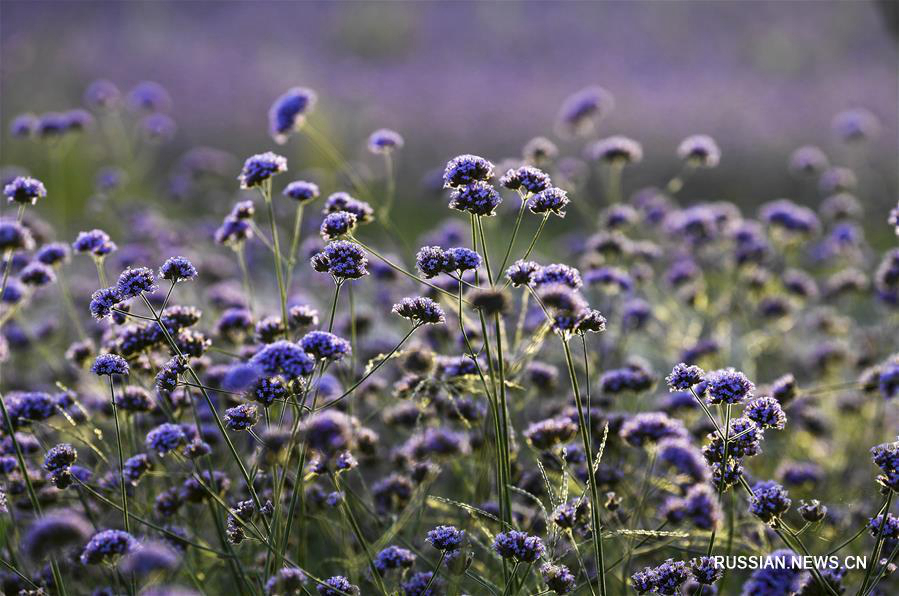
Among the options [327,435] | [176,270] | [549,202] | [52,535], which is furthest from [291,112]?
[52,535]

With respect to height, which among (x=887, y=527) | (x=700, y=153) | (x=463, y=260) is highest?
(x=700, y=153)

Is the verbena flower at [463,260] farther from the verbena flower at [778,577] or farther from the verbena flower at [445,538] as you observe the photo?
the verbena flower at [778,577]

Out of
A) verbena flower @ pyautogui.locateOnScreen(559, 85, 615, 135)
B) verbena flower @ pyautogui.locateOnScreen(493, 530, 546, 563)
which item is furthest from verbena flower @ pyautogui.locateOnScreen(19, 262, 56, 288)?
verbena flower @ pyautogui.locateOnScreen(559, 85, 615, 135)

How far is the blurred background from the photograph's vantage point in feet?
49.4

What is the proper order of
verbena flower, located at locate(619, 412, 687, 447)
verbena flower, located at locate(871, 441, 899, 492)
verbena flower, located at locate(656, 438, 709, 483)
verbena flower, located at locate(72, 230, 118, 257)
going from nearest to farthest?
verbena flower, located at locate(871, 441, 899, 492), verbena flower, located at locate(656, 438, 709, 483), verbena flower, located at locate(619, 412, 687, 447), verbena flower, located at locate(72, 230, 118, 257)

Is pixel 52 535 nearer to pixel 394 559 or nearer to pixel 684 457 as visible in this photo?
pixel 394 559

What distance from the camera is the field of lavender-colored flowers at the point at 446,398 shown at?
8.34 ft

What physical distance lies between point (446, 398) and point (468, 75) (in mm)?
23005

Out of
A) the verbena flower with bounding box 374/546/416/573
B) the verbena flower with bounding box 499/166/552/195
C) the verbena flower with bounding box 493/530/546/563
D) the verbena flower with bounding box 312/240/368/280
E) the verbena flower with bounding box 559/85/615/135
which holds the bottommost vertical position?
the verbena flower with bounding box 374/546/416/573

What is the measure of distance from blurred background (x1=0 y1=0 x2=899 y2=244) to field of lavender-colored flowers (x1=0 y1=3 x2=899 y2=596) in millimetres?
3432

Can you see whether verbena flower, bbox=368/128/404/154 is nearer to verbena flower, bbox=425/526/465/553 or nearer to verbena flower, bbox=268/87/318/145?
verbena flower, bbox=268/87/318/145

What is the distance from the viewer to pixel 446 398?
373 cm

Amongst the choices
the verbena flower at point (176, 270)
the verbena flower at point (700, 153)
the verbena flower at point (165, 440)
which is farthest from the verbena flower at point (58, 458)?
the verbena flower at point (700, 153)

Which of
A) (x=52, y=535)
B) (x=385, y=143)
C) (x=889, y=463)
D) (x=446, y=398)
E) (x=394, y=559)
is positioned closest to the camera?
(x=52, y=535)
